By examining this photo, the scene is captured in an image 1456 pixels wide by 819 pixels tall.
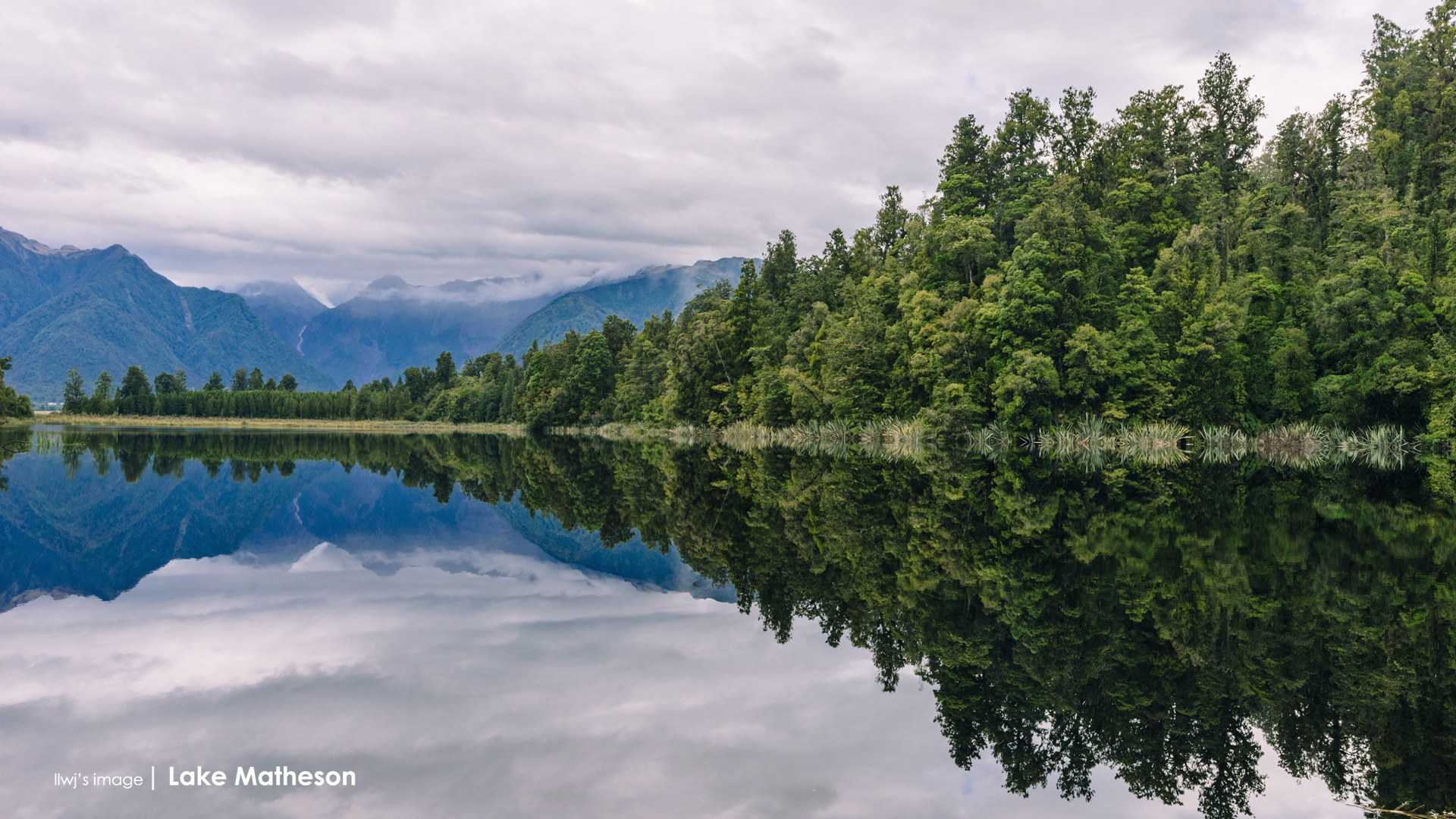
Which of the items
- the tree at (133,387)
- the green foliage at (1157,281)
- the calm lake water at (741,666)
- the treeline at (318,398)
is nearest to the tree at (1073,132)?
the green foliage at (1157,281)

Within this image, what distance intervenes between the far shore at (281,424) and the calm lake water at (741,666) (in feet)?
Result: 349

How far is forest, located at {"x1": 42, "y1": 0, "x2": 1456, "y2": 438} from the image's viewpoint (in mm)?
50031

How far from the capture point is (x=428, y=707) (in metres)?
7.30

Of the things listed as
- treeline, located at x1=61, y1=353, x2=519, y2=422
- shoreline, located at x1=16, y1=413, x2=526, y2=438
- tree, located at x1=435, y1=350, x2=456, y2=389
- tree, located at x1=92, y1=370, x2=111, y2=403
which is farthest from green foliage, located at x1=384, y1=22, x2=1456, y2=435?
tree, located at x1=92, y1=370, x2=111, y2=403

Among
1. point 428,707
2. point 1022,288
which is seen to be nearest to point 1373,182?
point 1022,288

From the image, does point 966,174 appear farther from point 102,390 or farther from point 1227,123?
point 102,390

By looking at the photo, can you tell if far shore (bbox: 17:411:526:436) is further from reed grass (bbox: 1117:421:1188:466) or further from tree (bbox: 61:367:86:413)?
reed grass (bbox: 1117:421:1188:466)

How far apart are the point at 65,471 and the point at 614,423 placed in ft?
256

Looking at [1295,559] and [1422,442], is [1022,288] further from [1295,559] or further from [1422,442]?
[1295,559]

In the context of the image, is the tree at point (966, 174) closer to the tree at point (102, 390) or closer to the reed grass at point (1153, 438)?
the reed grass at point (1153, 438)

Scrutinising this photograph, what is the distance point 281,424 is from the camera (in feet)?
445

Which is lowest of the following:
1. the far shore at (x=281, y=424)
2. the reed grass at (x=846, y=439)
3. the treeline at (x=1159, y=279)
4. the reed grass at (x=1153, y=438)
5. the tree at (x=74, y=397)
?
the far shore at (x=281, y=424)

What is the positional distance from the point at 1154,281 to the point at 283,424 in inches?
5094

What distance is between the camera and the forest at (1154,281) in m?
50.0
